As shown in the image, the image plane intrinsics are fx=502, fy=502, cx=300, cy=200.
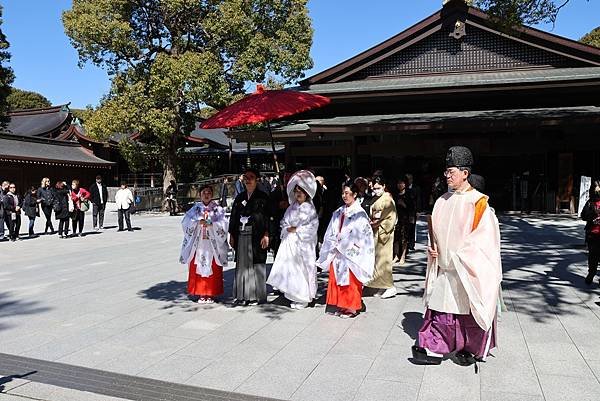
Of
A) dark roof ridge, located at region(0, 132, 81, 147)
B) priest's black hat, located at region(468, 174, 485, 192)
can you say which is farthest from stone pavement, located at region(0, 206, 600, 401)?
dark roof ridge, located at region(0, 132, 81, 147)

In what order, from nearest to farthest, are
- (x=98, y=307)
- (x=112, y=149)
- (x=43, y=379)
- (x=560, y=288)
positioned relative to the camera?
(x=43, y=379), (x=98, y=307), (x=560, y=288), (x=112, y=149)

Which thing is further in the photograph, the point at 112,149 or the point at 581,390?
the point at 112,149

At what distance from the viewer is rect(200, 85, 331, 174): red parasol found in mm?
5730

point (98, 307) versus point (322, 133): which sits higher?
point (322, 133)

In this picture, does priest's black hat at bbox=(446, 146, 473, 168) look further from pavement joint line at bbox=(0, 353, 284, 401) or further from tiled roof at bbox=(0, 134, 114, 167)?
tiled roof at bbox=(0, 134, 114, 167)

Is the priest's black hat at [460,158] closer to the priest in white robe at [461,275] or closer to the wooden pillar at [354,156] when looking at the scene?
the priest in white robe at [461,275]

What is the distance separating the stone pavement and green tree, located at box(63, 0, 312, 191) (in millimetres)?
12432

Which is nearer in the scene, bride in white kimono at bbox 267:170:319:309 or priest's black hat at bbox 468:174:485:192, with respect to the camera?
priest's black hat at bbox 468:174:485:192

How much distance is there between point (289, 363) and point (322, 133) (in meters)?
10.4

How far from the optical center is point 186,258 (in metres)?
6.29

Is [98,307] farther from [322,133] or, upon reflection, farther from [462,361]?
[322,133]

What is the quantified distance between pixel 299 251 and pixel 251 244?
0.60m

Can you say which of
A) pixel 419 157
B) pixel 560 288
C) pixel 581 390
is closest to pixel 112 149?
pixel 419 157

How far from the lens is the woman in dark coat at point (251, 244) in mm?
6082
